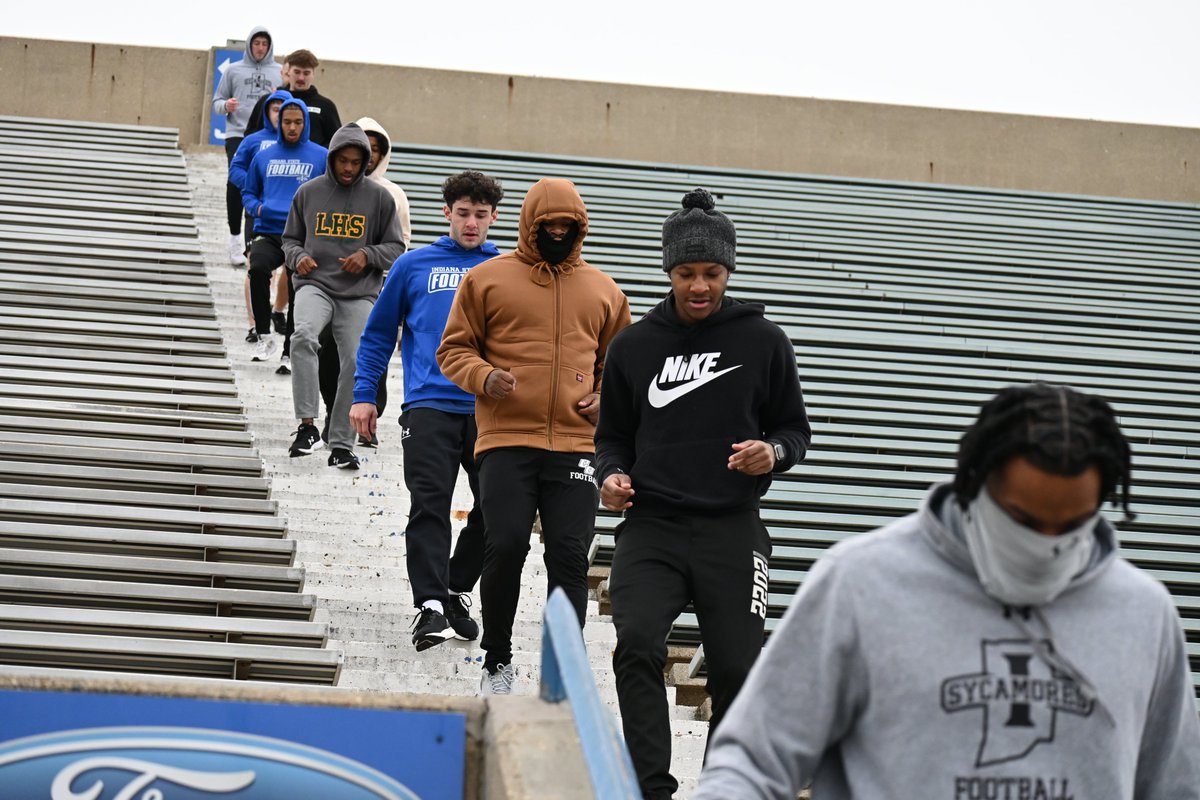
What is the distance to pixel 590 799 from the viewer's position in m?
2.75

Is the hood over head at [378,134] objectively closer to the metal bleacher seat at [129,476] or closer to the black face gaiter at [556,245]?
the metal bleacher seat at [129,476]

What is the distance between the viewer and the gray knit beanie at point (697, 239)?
397 cm

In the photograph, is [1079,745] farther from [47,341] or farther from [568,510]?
[47,341]

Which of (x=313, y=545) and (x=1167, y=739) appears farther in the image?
(x=313, y=545)

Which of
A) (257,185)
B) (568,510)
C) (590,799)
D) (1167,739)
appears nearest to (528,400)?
(568,510)

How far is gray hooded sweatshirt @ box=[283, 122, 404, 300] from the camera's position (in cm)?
718

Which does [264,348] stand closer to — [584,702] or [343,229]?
[343,229]

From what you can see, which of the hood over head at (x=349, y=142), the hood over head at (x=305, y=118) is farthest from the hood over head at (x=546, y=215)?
the hood over head at (x=305, y=118)

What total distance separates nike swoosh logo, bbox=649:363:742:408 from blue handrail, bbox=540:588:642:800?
1.07 meters

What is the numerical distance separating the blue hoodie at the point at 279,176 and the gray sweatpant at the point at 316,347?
1256 mm

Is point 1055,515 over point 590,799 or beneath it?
over

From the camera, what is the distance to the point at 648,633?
12.3 ft

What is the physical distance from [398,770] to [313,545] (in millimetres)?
3183

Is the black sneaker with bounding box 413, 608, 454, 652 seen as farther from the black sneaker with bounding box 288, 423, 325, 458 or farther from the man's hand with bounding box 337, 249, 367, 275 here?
the man's hand with bounding box 337, 249, 367, 275
